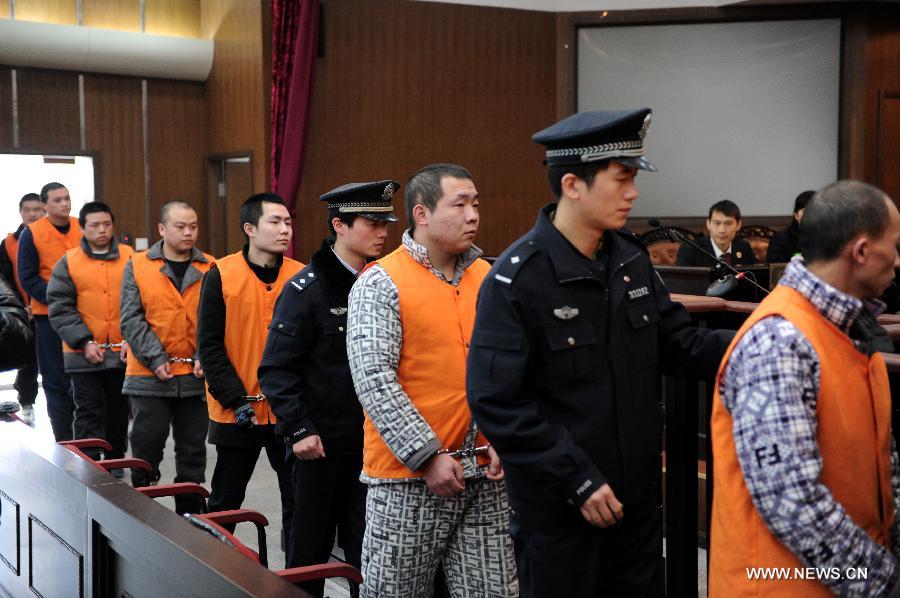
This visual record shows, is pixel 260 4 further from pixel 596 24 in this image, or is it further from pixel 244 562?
pixel 244 562

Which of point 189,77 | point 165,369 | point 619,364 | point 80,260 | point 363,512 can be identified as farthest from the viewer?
point 189,77

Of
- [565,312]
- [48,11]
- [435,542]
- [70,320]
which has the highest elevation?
[48,11]

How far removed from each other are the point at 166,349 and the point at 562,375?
331 centimetres

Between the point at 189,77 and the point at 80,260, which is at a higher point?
the point at 189,77

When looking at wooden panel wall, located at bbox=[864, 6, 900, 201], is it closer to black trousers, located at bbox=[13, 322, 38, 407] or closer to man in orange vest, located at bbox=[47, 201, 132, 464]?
man in orange vest, located at bbox=[47, 201, 132, 464]

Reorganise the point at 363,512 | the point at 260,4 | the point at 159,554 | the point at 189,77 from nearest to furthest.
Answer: the point at 159,554
the point at 363,512
the point at 260,4
the point at 189,77

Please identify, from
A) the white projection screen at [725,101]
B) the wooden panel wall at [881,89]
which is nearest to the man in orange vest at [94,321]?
the white projection screen at [725,101]

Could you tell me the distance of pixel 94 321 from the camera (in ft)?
17.8

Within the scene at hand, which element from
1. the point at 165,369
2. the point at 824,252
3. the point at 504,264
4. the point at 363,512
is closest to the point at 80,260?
the point at 165,369

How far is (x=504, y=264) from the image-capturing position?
1978mm

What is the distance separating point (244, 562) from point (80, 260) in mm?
3906

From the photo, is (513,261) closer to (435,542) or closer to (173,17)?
(435,542)

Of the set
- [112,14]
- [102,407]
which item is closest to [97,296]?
[102,407]

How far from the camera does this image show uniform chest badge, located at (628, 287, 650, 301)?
200 cm
